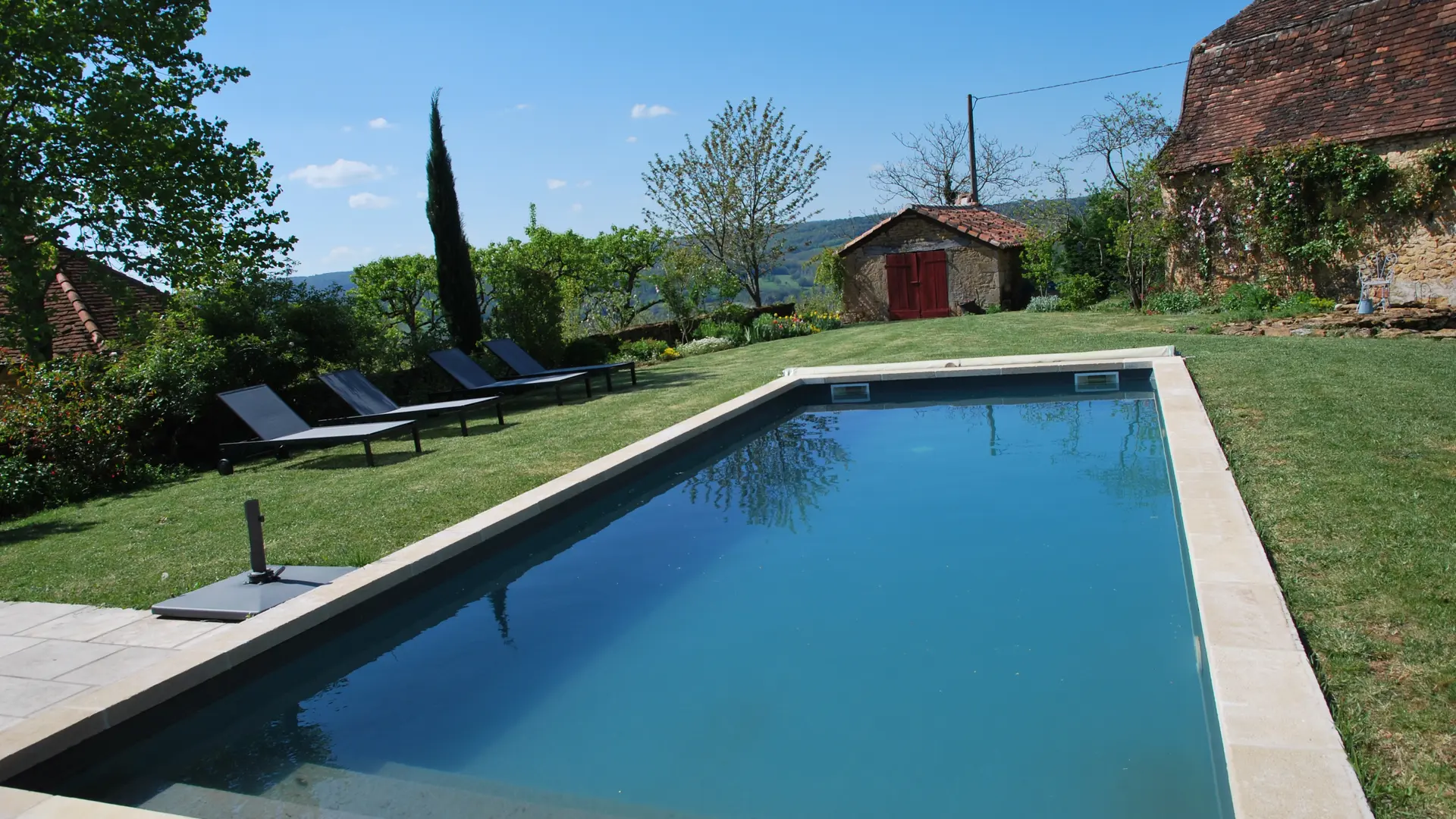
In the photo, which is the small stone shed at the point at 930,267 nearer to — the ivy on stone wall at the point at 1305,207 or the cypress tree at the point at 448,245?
the ivy on stone wall at the point at 1305,207

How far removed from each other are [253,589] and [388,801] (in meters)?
2.01

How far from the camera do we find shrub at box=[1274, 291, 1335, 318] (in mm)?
13781

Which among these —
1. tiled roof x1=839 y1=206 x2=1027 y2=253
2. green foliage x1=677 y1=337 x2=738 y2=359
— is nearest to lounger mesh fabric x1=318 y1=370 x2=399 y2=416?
green foliage x1=677 y1=337 x2=738 y2=359

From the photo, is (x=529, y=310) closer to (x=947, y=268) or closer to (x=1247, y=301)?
(x=1247, y=301)

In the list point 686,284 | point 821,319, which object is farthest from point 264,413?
point 821,319

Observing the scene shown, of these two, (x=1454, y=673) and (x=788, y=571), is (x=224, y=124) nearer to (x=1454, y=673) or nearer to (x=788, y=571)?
(x=788, y=571)

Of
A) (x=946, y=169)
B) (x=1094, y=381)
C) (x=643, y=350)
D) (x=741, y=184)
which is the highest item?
(x=946, y=169)

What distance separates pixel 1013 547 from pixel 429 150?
42.9ft

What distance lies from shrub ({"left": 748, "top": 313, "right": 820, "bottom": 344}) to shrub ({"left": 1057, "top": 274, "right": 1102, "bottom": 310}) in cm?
582

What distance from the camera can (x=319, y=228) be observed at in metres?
13.5

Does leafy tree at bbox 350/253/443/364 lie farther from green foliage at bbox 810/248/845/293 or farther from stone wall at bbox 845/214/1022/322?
stone wall at bbox 845/214/1022/322

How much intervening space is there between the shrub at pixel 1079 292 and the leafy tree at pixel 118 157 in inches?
627

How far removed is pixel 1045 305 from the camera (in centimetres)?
2095

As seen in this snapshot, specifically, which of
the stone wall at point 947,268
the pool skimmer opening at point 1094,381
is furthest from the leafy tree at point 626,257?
the pool skimmer opening at point 1094,381
